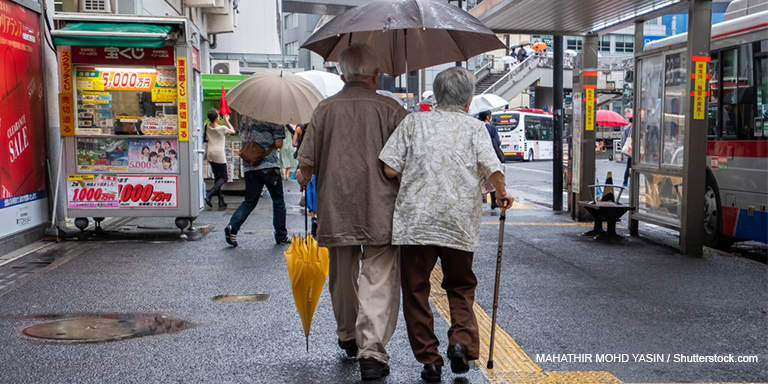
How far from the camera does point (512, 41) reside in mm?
68000

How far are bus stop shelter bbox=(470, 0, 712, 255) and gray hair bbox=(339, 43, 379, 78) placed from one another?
17.3 ft

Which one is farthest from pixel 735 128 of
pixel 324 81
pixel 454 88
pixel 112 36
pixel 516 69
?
pixel 516 69

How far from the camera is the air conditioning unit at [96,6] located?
35.4 ft

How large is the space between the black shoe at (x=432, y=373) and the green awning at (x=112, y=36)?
6.25 meters

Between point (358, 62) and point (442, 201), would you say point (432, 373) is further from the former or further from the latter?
point (358, 62)

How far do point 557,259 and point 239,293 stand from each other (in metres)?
3.54

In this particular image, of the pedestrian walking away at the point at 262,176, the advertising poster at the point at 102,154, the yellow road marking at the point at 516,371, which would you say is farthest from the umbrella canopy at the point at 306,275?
the advertising poster at the point at 102,154

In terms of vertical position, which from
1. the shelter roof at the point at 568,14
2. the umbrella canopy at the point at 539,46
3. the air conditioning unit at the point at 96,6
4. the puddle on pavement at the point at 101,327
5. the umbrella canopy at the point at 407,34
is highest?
the umbrella canopy at the point at 539,46

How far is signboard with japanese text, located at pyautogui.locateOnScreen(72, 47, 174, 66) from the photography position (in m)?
9.44

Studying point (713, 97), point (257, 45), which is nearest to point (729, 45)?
point (713, 97)

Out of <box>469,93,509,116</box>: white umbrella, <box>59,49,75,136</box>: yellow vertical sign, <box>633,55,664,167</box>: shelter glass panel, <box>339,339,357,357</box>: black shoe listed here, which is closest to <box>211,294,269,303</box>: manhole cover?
<box>339,339,357,357</box>: black shoe

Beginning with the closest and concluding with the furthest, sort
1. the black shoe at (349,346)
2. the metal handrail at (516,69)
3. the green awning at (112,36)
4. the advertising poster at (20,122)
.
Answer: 1. the black shoe at (349,346)
2. the advertising poster at (20,122)
3. the green awning at (112,36)
4. the metal handrail at (516,69)

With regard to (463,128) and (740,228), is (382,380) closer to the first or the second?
(463,128)

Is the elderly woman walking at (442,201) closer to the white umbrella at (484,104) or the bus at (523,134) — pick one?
the white umbrella at (484,104)
